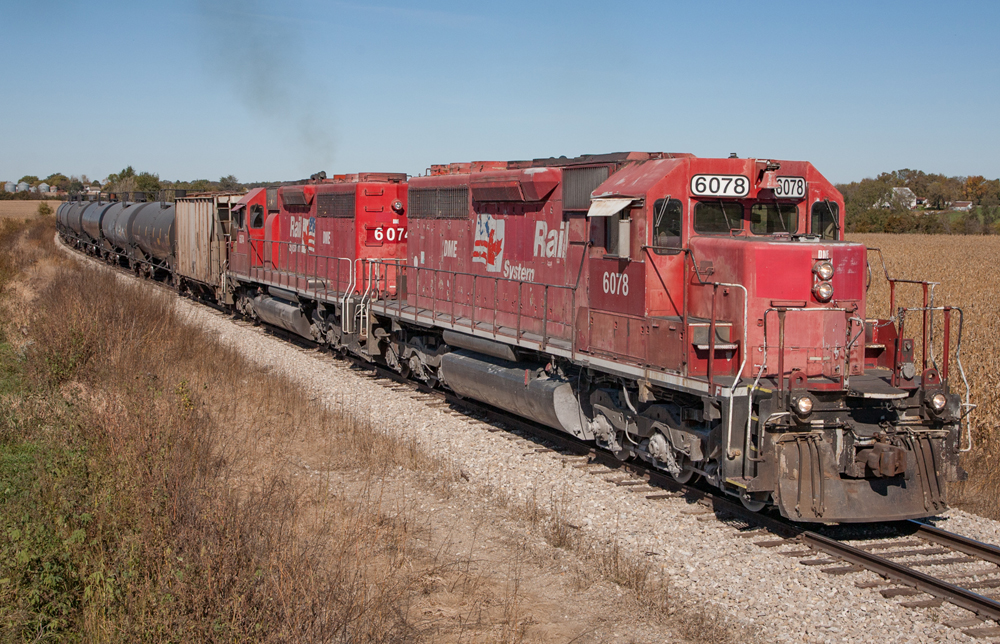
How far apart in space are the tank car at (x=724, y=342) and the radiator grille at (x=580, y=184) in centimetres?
3

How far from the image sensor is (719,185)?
331 inches

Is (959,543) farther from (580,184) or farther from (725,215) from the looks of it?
(580,184)

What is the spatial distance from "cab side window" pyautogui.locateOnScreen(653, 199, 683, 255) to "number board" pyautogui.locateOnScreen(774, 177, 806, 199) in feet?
3.43

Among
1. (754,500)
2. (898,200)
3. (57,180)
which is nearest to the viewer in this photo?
(754,500)

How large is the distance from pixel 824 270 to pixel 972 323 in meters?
12.1

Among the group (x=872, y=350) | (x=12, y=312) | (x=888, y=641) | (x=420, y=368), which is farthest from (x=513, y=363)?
(x=12, y=312)

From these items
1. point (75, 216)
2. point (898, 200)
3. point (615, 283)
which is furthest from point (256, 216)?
point (898, 200)

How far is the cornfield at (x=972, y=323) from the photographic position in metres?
9.35

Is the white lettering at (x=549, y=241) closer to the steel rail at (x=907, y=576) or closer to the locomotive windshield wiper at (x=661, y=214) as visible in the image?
the locomotive windshield wiper at (x=661, y=214)

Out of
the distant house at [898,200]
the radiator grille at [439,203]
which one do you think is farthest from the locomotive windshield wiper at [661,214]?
the distant house at [898,200]

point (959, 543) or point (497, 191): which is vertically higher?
point (497, 191)

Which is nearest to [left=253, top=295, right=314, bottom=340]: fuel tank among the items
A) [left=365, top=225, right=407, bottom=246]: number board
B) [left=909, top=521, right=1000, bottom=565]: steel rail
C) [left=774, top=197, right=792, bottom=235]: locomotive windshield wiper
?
[left=365, top=225, right=407, bottom=246]: number board

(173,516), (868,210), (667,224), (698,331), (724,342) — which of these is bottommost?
(173,516)

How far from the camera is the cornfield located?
9.35m
